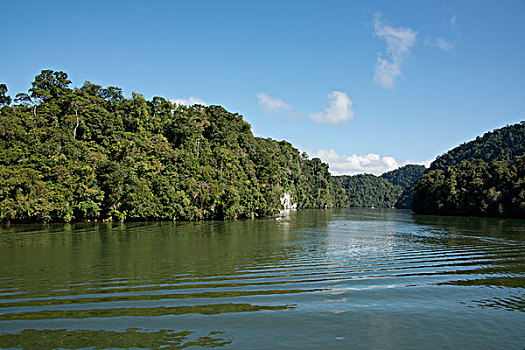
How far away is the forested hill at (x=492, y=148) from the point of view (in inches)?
4717

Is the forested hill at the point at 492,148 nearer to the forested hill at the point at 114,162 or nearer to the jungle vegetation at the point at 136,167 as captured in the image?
the jungle vegetation at the point at 136,167

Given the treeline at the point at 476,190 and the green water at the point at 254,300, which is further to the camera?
the treeline at the point at 476,190

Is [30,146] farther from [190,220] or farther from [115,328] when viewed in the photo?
[115,328]

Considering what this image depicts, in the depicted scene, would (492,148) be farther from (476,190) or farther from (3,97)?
(3,97)

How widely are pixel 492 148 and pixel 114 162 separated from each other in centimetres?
13341


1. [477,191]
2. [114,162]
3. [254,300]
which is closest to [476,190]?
[477,191]

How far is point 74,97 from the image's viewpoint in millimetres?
48156

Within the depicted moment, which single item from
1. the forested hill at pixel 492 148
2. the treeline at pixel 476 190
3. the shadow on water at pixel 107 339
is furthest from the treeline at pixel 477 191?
the shadow on water at pixel 107 339

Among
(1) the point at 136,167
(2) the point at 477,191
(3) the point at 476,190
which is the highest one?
(1) the point at 136,167

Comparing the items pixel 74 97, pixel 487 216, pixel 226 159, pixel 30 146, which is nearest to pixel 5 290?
pixel 30 146

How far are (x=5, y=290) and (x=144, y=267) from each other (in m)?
5.30

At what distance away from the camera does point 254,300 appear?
36.0ft

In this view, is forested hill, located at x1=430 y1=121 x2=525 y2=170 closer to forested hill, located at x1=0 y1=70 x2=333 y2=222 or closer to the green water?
forested hill, located at x1=0 y1=70 x2=333 y2=222

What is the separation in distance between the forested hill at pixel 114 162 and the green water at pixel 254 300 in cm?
1808
